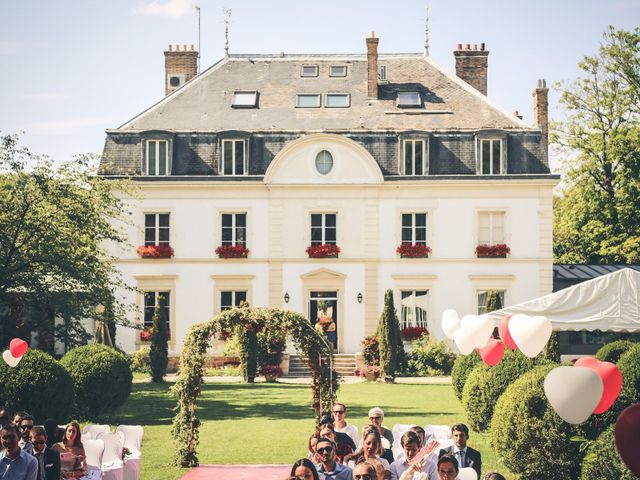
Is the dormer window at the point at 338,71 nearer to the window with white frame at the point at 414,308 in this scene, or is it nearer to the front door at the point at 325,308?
the front door at the point at 325,308

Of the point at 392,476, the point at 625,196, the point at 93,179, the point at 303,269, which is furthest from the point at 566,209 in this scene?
the point at 392,476

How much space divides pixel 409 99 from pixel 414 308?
8.04 metres

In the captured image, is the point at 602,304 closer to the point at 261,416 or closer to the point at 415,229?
the point at 261,416

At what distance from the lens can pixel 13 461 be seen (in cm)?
1016

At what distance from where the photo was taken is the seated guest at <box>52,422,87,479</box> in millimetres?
11820

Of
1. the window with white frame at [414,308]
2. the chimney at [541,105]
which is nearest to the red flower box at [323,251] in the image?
the window with white frame at [414,308]

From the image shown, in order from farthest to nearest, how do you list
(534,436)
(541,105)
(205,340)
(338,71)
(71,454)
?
(338,71), (541,105), (205,340), (534,436), (71,454)

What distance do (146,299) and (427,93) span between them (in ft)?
43.2

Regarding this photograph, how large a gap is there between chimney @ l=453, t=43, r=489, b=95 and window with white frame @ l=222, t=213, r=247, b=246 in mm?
10802

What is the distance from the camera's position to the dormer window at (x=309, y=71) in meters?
38.5

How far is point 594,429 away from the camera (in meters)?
13.6

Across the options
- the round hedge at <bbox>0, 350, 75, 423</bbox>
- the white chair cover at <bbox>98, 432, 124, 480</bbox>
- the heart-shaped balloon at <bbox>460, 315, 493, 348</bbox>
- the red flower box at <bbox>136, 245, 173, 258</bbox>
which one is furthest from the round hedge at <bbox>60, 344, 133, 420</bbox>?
the red flower box at <bbox>136, 245, 173, 258</bbox>

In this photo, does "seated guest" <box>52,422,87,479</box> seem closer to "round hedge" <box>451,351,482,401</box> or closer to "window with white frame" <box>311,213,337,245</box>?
"round hedge" <box>451,351,482,401</box>

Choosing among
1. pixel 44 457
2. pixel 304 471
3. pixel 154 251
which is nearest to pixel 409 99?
pixel 154 251
